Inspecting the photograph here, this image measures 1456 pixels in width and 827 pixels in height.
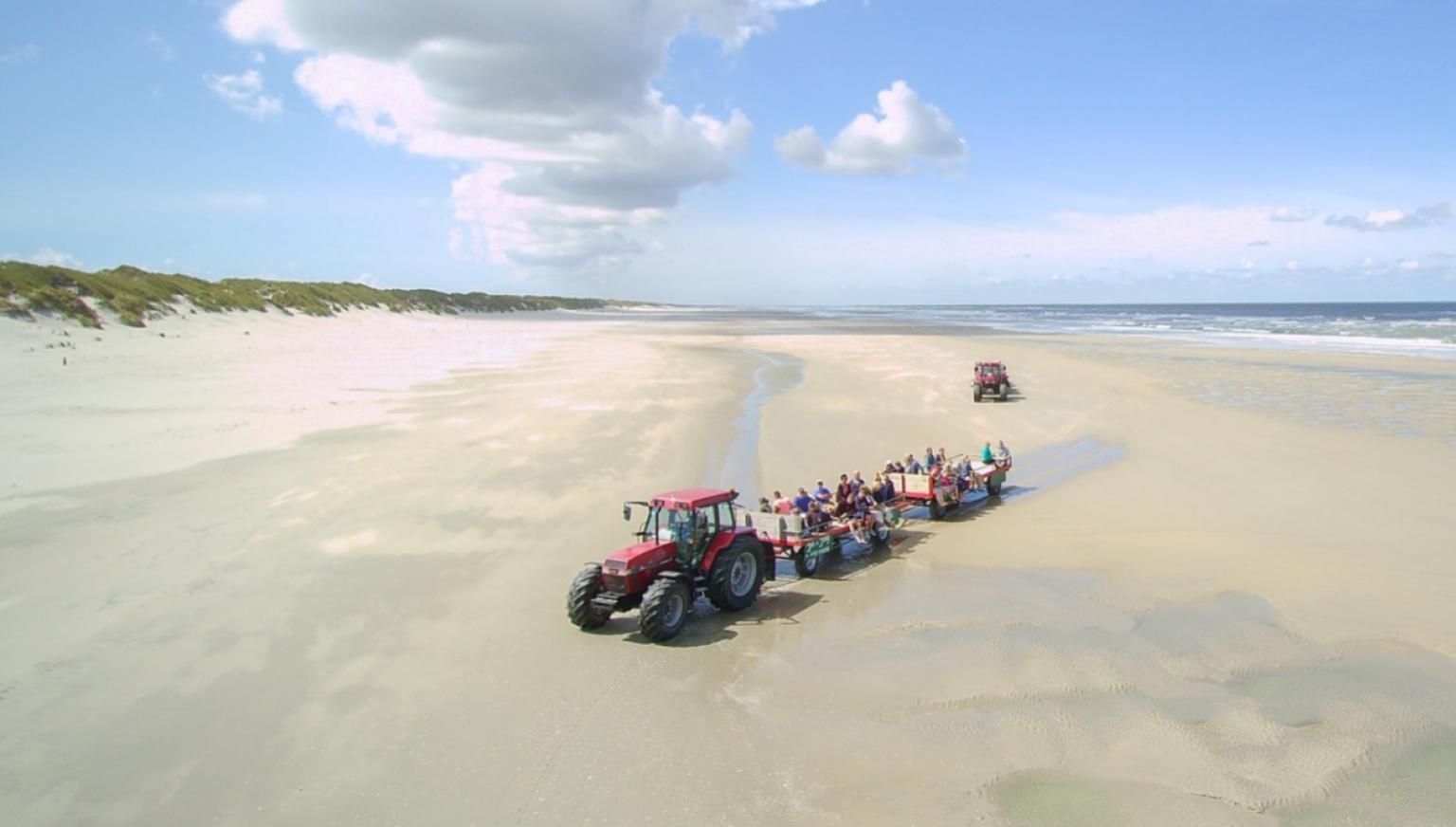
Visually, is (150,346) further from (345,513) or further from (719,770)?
(719,770)

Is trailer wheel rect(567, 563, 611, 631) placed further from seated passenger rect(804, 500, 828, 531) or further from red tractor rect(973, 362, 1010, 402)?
red tractor rect(973, 362, 1010, 402)

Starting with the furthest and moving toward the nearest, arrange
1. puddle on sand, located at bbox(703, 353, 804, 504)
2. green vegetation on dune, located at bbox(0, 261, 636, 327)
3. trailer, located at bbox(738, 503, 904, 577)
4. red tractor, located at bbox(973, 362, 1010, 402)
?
1. green vegetation on dune, located at bbox(0, 261, 636, 327)
2. red tractor, located at bbox(973, 362, 1010, 402)
3. puddle on sand, located at bbox(703, 353, 804, 504)
4. trailer, located at bbox(738, 503, 904, 577)

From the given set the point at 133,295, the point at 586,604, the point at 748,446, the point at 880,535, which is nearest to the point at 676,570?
the point at 586,604

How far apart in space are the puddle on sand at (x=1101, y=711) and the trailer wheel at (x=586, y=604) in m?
2.22

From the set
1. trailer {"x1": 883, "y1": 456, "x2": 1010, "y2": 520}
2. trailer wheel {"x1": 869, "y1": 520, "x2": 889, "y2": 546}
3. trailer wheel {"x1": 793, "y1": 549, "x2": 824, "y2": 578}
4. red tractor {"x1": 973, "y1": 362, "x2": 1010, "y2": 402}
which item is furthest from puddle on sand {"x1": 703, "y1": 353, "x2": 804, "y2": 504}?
red tractor {"x1": 973, "y1": 362, "x2": 1010, "y2": 402}

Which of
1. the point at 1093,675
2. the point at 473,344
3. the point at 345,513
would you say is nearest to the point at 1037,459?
the point at 1093,675

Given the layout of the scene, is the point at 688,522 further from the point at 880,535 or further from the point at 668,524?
the point at 880,535

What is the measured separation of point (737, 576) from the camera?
11.3 m

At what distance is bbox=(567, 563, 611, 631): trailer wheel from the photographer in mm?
10211

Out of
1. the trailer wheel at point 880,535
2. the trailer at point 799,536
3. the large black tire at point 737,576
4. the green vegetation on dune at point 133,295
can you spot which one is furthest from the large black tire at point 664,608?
the green vegetation on dune at point 133,295

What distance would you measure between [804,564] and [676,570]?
102 inches

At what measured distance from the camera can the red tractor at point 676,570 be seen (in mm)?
10172

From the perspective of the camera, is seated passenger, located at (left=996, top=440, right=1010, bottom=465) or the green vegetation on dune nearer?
seated passenger, located at (left=996, top=440, right=1010, bottom=465)

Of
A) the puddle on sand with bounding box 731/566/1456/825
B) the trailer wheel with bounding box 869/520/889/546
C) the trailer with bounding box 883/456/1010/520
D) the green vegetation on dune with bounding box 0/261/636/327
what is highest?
the green vegetation on dune with bounding box 0/261/636/327
